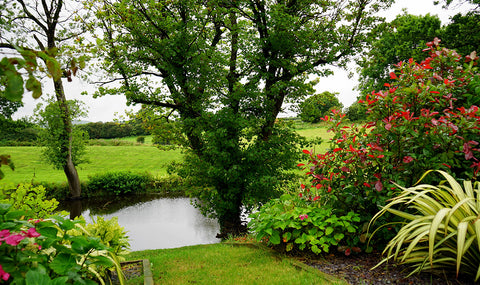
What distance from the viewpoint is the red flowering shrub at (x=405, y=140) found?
304 centimetres

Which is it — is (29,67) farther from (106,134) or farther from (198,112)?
(106,134)

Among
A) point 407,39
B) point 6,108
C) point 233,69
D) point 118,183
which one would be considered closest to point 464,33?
point 407,39

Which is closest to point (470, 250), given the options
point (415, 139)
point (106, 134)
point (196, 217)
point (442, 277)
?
point (442, 277)

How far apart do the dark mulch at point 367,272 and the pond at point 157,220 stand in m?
7.55

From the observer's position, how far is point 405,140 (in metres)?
3.25

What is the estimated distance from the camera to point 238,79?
27.7ft

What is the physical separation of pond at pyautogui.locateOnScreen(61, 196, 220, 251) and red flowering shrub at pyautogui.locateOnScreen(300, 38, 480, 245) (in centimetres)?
774

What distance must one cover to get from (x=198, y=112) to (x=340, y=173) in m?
5.36

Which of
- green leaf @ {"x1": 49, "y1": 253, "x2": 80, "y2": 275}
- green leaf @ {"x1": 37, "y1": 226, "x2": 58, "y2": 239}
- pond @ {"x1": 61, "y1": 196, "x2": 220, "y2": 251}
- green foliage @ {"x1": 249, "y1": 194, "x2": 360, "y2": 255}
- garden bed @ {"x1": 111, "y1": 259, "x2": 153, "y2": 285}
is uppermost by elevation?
green leaf @ {"x1": 37, "y1": 226, "x2": 58, "y2": 239}

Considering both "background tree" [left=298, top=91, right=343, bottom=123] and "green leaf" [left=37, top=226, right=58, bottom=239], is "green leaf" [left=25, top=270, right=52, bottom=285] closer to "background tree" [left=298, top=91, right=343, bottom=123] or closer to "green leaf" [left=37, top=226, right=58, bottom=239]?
"green leaf" [left=37, top=226, right=58, bottom=239]

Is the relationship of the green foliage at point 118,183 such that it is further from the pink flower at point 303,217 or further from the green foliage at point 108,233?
the pink flower at point 303,217

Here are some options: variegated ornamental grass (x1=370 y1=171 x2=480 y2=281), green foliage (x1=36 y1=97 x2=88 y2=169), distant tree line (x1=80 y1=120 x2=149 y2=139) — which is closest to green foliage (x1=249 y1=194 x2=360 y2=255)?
variegated ornamental grass (x1=370 y1=171 x2=480 y2=281)

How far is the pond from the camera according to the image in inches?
421

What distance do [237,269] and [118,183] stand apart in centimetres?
1557
